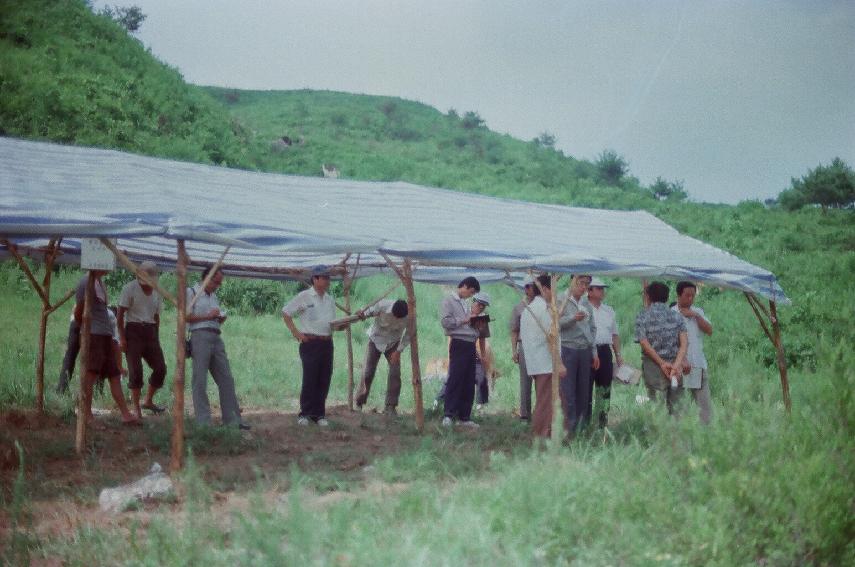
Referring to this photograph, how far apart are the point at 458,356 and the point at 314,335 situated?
157 centimetres

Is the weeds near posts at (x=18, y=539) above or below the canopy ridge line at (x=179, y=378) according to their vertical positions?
below

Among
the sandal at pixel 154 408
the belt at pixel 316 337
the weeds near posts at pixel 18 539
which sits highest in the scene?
the belt at pixel 316 337

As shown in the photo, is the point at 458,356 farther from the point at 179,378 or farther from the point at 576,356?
the point at 179,378

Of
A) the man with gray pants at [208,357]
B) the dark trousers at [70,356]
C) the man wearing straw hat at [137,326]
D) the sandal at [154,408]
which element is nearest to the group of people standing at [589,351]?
the man with gray pants at [208,357]

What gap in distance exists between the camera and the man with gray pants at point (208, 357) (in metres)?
8.60

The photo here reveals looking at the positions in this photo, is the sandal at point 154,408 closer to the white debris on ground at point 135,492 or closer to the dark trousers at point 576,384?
the white debris on ground at point 135,492

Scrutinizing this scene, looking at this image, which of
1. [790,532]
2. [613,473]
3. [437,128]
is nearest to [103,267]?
[613,473]

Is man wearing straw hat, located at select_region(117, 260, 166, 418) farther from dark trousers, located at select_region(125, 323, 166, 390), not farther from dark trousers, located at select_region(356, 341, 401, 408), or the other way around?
dark trousers, located at select_region(356, 341, 401, 408)

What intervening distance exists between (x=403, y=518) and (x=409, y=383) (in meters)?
9.45

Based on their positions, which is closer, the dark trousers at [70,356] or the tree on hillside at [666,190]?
the dark trousers at [70,356]

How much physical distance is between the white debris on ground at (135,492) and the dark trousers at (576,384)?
3.78m

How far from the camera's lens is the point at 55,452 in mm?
7578

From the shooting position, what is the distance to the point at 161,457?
770 cm

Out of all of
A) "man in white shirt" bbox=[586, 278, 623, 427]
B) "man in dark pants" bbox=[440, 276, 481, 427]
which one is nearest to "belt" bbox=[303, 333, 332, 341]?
"man in dark pants" bbox=[440, 276, 481, 427]
